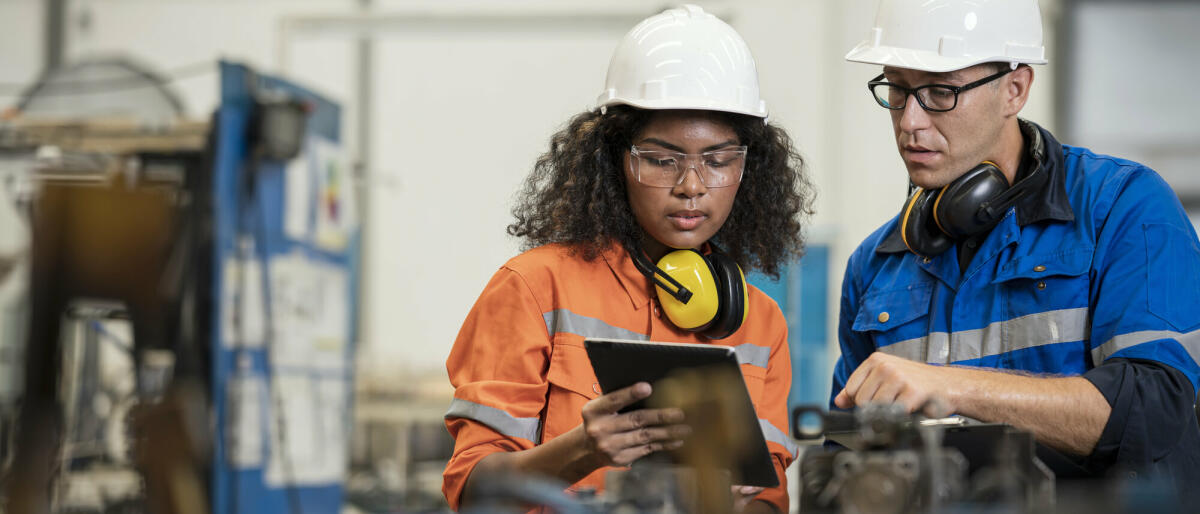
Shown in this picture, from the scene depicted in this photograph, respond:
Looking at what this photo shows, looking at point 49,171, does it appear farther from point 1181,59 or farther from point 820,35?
point 1181,59

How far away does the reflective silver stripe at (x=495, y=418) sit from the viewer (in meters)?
1.64

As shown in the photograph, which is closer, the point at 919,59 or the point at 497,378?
the point at 497,378

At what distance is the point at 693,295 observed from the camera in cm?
177

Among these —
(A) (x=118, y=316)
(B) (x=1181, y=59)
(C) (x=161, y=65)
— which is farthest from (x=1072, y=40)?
(C) (x=161, y=65)

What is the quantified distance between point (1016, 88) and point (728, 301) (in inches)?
29.1

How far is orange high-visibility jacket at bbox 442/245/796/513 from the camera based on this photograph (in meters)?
1.66

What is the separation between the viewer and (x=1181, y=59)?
6590 mm

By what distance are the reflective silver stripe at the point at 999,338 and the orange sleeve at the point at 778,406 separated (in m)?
0.27

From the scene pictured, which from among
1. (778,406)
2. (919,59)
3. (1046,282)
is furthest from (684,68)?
(1046,282)

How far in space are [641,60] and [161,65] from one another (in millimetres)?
7424

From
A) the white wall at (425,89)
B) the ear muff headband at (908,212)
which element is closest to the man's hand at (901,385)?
the ear muff headband at (908,212)

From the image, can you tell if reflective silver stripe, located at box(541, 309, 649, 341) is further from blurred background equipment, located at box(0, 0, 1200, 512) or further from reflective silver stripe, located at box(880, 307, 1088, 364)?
blurred background equipment, located at box(0, 0, 1200, 512)

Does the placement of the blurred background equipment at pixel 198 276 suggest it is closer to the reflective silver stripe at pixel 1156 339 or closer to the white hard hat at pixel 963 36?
the white hard hat at pixel 963 36

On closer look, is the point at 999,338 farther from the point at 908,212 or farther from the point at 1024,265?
the point at 908,212
